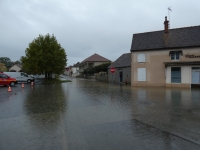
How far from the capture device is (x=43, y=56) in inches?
1162

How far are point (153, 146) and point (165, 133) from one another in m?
1.13

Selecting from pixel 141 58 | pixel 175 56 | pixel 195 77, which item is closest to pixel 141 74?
pixel 141 58

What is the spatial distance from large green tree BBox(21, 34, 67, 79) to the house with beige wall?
14.0 metres

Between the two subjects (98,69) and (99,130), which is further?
(98,69)

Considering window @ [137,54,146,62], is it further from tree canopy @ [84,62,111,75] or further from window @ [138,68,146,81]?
tree canopy @ [84,62,111,75]

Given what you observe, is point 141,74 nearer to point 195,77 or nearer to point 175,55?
point 175,55

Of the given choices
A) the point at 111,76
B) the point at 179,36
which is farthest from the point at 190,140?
the point at 111,76

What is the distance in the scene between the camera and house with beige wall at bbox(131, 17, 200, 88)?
21.3m

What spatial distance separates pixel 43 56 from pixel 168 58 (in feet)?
64.2

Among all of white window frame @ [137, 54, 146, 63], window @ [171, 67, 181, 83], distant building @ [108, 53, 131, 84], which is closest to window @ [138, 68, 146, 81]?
white window frame @ [137, 54, 146, 63]

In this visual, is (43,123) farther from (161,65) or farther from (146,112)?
(161,65)

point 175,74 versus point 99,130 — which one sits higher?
point 175,74

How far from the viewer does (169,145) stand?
14.4 ft

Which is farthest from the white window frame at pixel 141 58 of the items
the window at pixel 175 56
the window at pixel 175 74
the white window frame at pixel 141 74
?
the window at pixel 175 74
